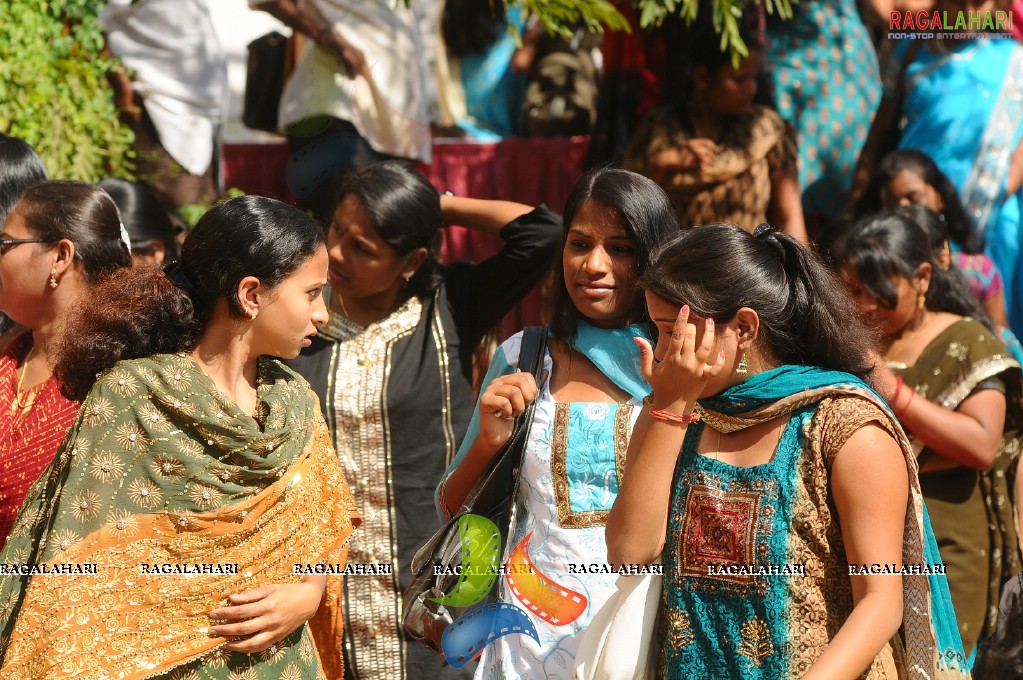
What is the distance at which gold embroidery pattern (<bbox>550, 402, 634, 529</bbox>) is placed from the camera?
2.71 meters

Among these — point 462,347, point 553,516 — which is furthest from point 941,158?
point 553,516

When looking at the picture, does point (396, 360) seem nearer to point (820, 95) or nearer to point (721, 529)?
point (721, 529)

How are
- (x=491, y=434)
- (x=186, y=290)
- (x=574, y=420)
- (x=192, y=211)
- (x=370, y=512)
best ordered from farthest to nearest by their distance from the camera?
(x=192, y=211), (x=370, y=512), (x=574, y=420), (x=491, y=434), (x=186, y=290)

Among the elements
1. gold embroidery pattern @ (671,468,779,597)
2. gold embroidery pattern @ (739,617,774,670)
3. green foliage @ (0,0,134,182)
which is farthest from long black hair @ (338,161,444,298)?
green foliage @ (0,0,134,182)

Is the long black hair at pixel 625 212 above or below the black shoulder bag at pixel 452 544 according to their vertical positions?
above

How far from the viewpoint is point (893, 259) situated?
12.4 feet

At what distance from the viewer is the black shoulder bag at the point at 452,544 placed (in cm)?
271

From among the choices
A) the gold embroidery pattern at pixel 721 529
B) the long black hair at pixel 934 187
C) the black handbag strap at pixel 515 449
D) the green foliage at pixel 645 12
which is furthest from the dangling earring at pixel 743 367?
the long black hair at pixel 934 187

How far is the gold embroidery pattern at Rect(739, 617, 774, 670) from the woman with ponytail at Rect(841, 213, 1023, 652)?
6.02ft

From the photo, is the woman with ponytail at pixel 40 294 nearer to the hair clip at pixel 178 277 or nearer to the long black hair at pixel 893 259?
the hair clip at pixel 178 277

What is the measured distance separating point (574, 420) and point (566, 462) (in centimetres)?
11

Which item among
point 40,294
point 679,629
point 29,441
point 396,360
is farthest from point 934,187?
point 29,441

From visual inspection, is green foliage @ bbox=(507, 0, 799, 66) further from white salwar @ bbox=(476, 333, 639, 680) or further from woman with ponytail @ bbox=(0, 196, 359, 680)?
woman with ponytail @ bbox=(0, 196, 359, 680)

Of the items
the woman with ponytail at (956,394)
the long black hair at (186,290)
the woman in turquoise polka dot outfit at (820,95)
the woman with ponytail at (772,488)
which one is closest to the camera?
the woman with ponytail at (772,488)
